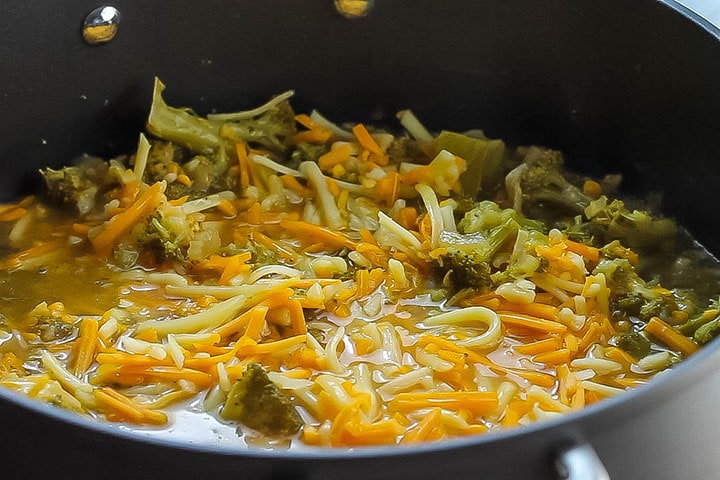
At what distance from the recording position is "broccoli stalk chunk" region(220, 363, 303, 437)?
1.55 meters

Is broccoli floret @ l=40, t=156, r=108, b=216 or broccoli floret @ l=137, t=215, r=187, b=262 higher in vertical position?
broccoli floret @ l=137, t=215, r=187, b=262

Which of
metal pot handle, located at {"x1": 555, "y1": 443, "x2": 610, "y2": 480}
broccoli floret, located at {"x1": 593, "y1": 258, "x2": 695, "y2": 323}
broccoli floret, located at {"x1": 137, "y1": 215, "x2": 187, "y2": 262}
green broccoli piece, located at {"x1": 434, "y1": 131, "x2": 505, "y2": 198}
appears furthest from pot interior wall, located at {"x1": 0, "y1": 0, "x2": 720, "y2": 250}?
metal pot handle, located at {"x1": 555, "y1": 443, "x2": 610, "y2": 480}

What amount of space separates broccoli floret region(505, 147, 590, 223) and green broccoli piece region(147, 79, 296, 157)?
56 cm

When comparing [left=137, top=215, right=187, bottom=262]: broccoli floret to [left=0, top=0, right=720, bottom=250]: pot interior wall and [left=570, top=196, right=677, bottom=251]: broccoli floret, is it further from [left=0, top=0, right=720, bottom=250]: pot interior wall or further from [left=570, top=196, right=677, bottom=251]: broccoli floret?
[left=570, top=196, right=677, bottom=251]: broccoli floret

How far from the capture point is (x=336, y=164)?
7.40ft

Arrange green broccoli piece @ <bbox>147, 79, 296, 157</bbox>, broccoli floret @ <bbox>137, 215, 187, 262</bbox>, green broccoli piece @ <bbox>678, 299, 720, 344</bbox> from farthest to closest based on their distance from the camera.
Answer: green broccoli piece @ <bbox>147, 79, 296, 157</bbox>
broccoli floret @ <bbox>137, 215, 187, 262</bbox>
green broccoli piece @ <bbox>678, 299, 720, 344</bbox>

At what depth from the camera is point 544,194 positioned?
220 centimetres

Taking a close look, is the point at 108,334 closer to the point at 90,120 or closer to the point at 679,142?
the point at 90,120

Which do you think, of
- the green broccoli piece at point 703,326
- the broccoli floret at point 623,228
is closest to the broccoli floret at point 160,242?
the broccoli floret at point 623,228

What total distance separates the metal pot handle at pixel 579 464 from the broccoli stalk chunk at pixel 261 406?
0.57 meters

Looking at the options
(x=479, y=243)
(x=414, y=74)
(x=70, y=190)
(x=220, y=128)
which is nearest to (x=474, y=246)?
(x=479, y=243)

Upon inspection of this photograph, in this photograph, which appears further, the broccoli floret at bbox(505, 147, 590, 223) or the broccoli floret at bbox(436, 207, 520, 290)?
the broccoli floret at bbox(505, 147, 590, 223)

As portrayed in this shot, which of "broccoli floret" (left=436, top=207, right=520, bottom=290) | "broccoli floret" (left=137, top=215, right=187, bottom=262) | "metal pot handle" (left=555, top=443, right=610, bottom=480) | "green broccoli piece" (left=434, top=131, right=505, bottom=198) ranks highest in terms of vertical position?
"green broccoli piece" (left=434, top=131, right=505, bottom=198)

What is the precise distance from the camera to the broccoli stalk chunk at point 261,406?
61.0 inches
